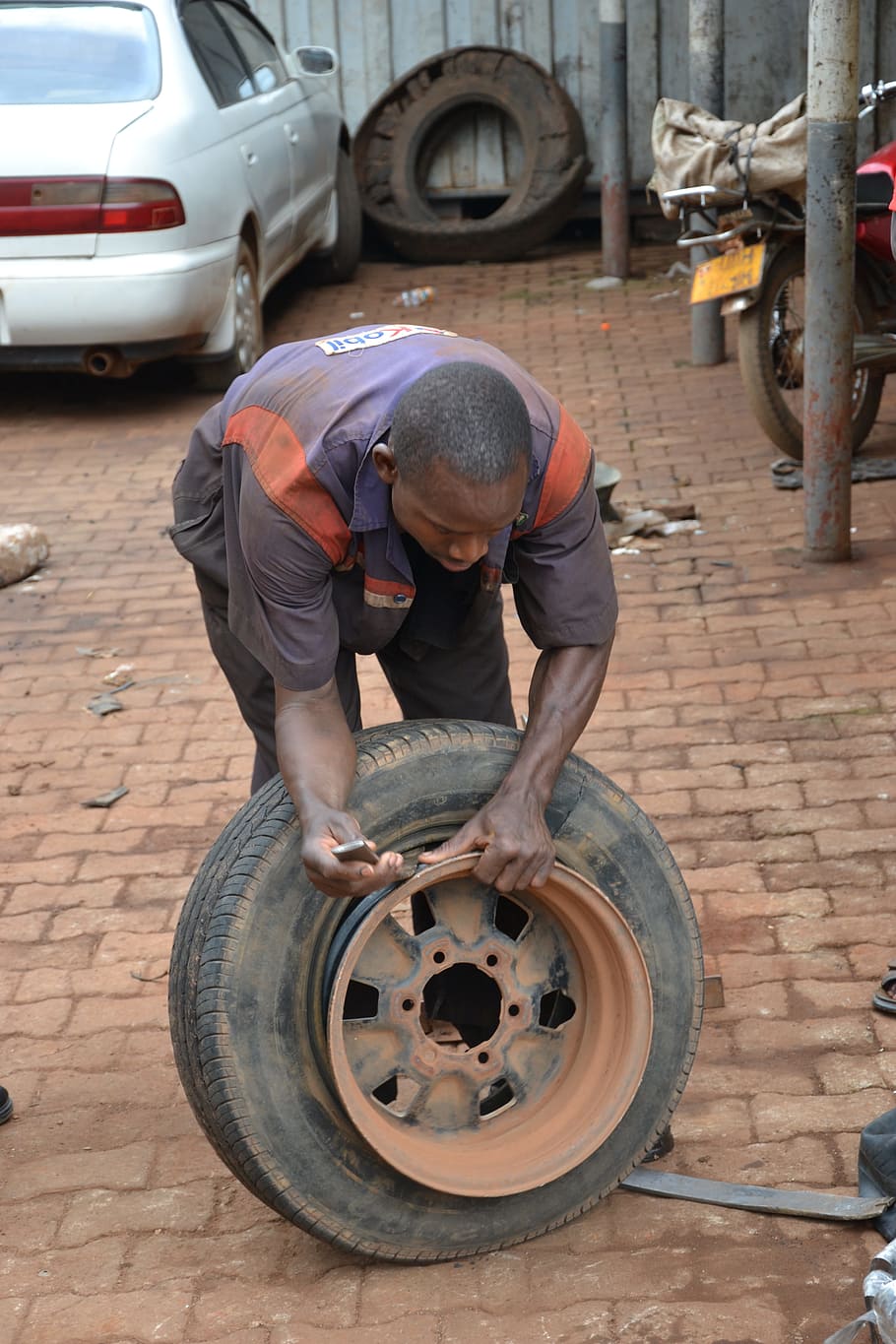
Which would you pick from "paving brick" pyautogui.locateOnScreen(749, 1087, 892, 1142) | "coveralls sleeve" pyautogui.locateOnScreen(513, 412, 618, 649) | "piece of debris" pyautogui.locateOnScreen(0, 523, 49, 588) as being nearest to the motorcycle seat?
"piece of debris" pyautogui.locateOnScreen(0, 523, 49, 588)

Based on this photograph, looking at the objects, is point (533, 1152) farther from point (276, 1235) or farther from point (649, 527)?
point (649, 527)

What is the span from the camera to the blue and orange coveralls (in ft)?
7.77

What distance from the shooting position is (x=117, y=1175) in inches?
112

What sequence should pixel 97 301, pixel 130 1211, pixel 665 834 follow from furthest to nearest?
1. pixel 97 301
2. pixel 665 834
3. pixel 130 1211

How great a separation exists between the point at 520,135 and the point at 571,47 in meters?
0.70

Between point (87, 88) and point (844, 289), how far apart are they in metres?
4.01

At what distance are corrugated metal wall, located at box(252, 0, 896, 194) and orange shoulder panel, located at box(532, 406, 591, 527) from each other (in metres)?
9.15

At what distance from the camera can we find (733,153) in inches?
226

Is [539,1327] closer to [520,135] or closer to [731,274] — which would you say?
[731,274]

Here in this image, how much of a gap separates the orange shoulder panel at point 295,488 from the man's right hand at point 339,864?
1.39 ft

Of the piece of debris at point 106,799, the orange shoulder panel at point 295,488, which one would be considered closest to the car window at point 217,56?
the piece of debris at point 106,799

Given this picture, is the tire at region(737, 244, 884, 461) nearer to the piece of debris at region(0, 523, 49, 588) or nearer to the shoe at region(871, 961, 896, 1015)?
the piece of debris at region(0, 523, 49, 588)

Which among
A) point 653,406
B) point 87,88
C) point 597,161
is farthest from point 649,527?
point 597,161

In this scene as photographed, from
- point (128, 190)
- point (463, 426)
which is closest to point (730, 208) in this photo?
point (128, 190)
